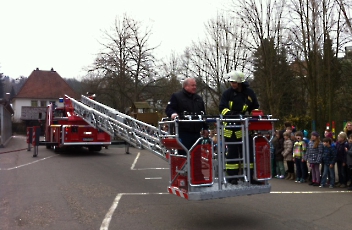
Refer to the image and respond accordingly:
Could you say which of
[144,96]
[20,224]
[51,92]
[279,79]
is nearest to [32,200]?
[20,224]

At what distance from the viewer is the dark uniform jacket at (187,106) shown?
7070 mm

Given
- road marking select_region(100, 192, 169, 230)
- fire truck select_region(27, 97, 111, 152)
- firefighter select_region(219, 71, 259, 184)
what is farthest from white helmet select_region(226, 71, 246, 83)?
Result: fire truck select_region(27, 97, 111, 152)

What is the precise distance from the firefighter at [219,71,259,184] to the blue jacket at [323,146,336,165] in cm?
428

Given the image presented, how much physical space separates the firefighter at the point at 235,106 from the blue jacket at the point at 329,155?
14.0 feet

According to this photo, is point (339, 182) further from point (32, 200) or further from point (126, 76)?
point (126, 76)

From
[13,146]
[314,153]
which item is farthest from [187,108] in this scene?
[13,146]

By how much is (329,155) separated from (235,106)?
187 inches

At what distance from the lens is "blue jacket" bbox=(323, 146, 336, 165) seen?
10.6 m

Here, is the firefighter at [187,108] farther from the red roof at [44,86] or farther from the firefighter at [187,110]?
the red roof at [44,86]

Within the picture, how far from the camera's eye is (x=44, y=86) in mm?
76562

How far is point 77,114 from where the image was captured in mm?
18469

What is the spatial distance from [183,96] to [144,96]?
1402 inches

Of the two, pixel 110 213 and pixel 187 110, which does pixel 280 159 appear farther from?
pixel 110 213

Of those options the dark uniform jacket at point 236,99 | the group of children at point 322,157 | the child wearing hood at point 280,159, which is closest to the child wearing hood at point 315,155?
the group of children at point 322,157
